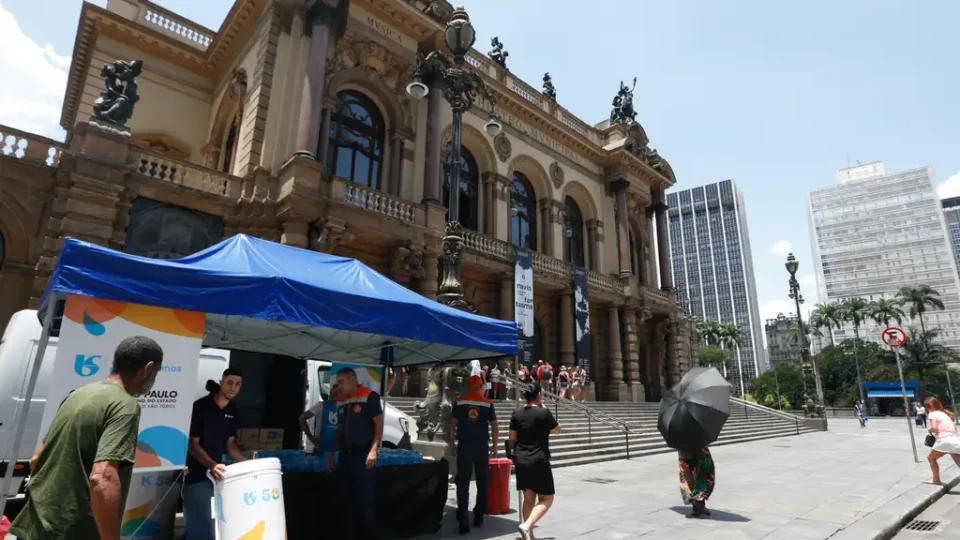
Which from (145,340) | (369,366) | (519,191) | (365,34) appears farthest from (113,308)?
(519,191)

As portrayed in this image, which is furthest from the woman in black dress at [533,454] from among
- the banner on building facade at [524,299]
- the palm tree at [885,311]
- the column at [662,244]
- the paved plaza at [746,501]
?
the palm tree at [885,311]

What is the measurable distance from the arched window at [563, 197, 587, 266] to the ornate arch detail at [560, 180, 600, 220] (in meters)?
0.23

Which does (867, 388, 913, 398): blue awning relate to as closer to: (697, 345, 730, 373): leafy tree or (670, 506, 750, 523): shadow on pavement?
(697, 345, 730, 373): leafy tree

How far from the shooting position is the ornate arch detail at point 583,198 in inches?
1159

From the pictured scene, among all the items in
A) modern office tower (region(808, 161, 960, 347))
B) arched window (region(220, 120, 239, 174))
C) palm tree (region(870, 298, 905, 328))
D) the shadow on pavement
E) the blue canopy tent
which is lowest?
the shadow on pavement

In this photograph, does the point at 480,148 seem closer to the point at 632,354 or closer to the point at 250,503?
the point at 632,354

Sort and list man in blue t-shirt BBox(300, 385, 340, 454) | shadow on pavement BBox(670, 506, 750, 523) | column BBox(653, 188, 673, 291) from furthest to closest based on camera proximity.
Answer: column BBox(653, 188, 673, 291) → shadow on pavement BBox(670, 506, 750, 523) → man in blue t-shirt BBox(300, 385, 340, 454)

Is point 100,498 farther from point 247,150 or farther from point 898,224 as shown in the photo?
point 898,224

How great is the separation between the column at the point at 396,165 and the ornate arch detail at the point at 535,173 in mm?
7691

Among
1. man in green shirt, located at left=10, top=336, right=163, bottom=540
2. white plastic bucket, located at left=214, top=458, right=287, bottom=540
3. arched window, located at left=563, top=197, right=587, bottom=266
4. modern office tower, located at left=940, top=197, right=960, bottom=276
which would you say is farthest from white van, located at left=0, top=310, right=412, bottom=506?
modern office tower, located at left=940, top=197, right=960, bottom=276

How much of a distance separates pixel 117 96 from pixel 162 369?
1417cm

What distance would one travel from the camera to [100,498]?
2.49m

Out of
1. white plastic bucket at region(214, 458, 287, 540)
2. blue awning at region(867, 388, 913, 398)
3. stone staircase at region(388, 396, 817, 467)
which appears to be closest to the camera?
white plastic bucket at region(214, 458, 287, 540)

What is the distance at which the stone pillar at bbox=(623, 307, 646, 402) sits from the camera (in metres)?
27.5
